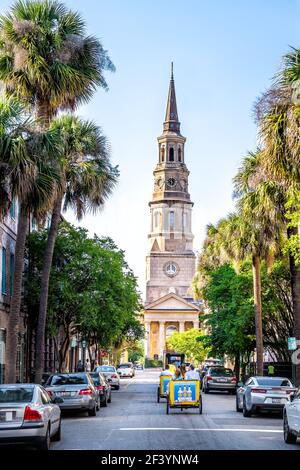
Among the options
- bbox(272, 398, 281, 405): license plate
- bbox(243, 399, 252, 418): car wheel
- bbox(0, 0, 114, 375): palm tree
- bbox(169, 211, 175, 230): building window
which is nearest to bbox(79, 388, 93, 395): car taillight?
bbox(243, 399, 252, 418): car wheel

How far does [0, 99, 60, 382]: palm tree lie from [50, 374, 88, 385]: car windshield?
1.33 m

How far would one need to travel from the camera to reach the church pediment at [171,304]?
5364 inches

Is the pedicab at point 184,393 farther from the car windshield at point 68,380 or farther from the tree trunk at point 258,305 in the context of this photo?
the tree trunk at point 258,305

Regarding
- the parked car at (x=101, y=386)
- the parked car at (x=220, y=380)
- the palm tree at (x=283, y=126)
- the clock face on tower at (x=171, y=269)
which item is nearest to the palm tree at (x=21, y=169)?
the parked car at (x=101, y=386)

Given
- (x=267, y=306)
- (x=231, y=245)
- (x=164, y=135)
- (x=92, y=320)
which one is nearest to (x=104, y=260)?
(x=92, y=320)

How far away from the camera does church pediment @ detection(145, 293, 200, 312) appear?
136m

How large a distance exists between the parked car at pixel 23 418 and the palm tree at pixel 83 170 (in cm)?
1611

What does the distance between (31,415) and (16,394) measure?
2.59 ft

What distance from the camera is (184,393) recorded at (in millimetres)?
25469

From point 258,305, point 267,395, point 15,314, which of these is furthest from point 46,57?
point 258,305

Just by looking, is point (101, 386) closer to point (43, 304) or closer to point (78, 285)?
point (43, 304)

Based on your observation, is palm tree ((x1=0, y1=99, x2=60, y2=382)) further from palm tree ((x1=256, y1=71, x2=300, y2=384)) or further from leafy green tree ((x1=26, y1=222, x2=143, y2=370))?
leafy green tree ((x1=26, y1=222, x2=143, y2=370))

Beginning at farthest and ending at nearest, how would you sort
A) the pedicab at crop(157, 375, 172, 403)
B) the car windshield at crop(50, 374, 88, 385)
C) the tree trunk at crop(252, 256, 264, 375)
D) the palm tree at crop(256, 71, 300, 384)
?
the tree trunk at crop(252, 256, 264, 375)
the pedicab at crop(157, 375, 172, 403)
the car windshield at crop(50, 374, 88, 385)
the palm tree at crop(256, 71, 300, 384)

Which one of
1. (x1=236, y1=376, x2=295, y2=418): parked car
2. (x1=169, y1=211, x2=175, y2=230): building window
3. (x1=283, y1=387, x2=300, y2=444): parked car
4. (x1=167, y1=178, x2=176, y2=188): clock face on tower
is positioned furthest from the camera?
(x1=169, y1=211, x2=175, y2=230): building window
